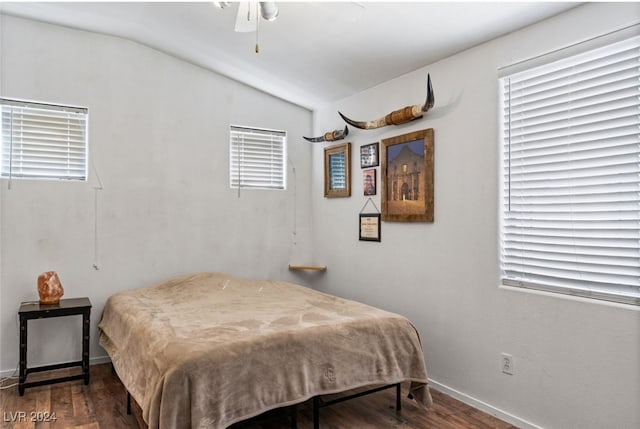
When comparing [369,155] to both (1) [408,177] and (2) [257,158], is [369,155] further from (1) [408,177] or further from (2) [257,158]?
(2) [257,158]

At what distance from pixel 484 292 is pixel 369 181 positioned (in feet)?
4.74

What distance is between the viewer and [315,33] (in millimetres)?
3086

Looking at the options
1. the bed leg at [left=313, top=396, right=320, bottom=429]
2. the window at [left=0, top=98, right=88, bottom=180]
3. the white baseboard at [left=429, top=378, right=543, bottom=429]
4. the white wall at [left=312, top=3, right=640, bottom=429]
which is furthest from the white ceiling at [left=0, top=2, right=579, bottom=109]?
the white baseboard at [left=429, top=378, right=543, bottom=429]

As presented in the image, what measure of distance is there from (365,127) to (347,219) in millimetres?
931

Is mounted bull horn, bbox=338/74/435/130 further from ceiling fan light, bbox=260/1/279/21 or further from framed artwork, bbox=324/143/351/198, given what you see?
ceiling fan light, bbox=260/1/279/21

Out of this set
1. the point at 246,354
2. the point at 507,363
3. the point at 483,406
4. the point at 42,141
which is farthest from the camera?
the point at 42,141

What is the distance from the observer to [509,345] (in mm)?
2656

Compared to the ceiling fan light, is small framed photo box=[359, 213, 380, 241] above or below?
below

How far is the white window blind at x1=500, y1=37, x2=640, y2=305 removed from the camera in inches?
83.7

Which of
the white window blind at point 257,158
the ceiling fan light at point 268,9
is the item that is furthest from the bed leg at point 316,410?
the white window blind at point 257,158

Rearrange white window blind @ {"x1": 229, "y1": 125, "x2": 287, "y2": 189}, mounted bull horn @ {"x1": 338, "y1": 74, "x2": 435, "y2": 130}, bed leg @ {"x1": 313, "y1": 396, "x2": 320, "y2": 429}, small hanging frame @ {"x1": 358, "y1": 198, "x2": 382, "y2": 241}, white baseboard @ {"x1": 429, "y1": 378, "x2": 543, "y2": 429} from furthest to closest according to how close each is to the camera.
Answer: white window blind @ {"x1": 229, "y1": 125, "x2": 287, "y2": 189}
small hanging frame @ {"x1": 358, "y1": 198, "x2": 382, "y2": 241}
mounted bull horn @ {"x1": 338, "y1": 74, "x2": 435, "y2": 130}
white baseboard @ {"x1": 429, "y1": 378, "x2": 543, "y2": 429}
bed leg @ {"x1": 313, "y1": 396, "x2": 320, "y2": 429}

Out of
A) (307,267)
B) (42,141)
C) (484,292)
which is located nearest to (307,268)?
(307,267)

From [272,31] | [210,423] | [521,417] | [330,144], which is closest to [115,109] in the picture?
[272,31]

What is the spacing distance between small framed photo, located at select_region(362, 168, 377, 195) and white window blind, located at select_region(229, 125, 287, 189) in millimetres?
1041
